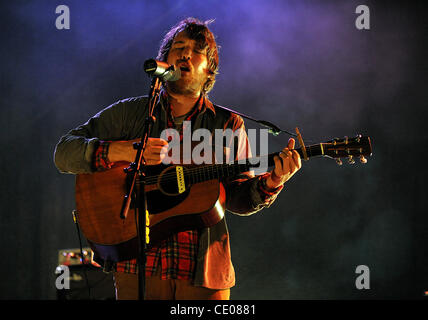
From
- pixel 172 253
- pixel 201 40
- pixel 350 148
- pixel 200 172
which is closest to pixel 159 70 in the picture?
pixel 200 172

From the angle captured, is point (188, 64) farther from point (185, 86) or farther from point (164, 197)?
point (164, 197)

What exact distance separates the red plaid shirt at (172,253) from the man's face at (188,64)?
61 centimetres

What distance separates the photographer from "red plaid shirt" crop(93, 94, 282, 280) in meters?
2.16

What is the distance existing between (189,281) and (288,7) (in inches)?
161

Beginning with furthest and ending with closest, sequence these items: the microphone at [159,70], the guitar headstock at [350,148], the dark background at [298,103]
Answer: the dark background at [298,103]
the guitar headstock at [350,148]
the microphone at [159,70]

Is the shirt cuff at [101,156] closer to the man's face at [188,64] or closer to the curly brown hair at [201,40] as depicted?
the man's face at [188,64]

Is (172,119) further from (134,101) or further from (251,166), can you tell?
(251,166)

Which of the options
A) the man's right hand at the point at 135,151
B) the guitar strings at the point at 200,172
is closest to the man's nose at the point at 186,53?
the man's right hand at the point at 135,151

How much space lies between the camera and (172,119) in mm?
2535

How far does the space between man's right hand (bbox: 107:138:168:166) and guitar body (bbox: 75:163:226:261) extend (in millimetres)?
102

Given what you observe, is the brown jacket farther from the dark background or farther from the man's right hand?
the dark background

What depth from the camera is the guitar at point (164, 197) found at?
2.22 m
